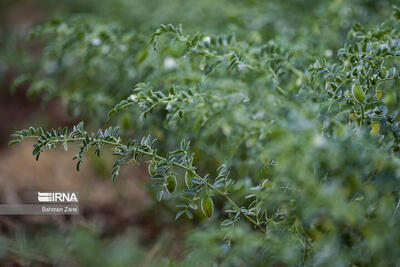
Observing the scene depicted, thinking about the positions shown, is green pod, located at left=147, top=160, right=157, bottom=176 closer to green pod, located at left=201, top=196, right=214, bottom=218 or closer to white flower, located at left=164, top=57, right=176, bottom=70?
green pod, located at left=201, top=196, right=214, bottom=218

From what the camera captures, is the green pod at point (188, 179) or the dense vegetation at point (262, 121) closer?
the dense vegetation at point (262, 121)

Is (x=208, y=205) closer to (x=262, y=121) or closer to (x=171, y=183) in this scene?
(x=171, y=183)

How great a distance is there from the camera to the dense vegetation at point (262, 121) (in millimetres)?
745

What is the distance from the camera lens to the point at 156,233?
1909 mm

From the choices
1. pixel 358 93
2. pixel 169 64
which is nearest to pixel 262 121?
pixel 358 93

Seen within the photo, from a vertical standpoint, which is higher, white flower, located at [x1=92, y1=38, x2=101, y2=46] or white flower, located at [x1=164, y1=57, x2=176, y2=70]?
white flower, located at [x1=92, y1=38, x2=101, y2=46]

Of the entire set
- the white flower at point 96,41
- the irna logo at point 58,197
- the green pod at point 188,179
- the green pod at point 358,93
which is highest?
the green pod at point 358,93

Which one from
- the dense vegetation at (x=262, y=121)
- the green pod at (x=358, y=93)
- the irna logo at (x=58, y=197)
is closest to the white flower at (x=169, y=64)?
the dense vegetation at (x=262, y=121)

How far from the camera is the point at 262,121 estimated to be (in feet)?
4.33

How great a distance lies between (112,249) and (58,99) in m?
2.15

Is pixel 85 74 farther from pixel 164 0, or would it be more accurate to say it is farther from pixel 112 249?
pixel 164 0

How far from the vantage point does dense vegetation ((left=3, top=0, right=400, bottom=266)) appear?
75 centimetres

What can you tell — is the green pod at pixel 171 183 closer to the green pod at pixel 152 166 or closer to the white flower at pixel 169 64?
the green pod at pixel 152 166

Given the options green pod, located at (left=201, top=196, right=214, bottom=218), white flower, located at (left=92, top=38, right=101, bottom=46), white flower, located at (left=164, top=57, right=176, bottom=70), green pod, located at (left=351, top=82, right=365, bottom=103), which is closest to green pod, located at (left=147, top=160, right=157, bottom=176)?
green pod, located at (left=201, top=196, right=214, bottom=218)
